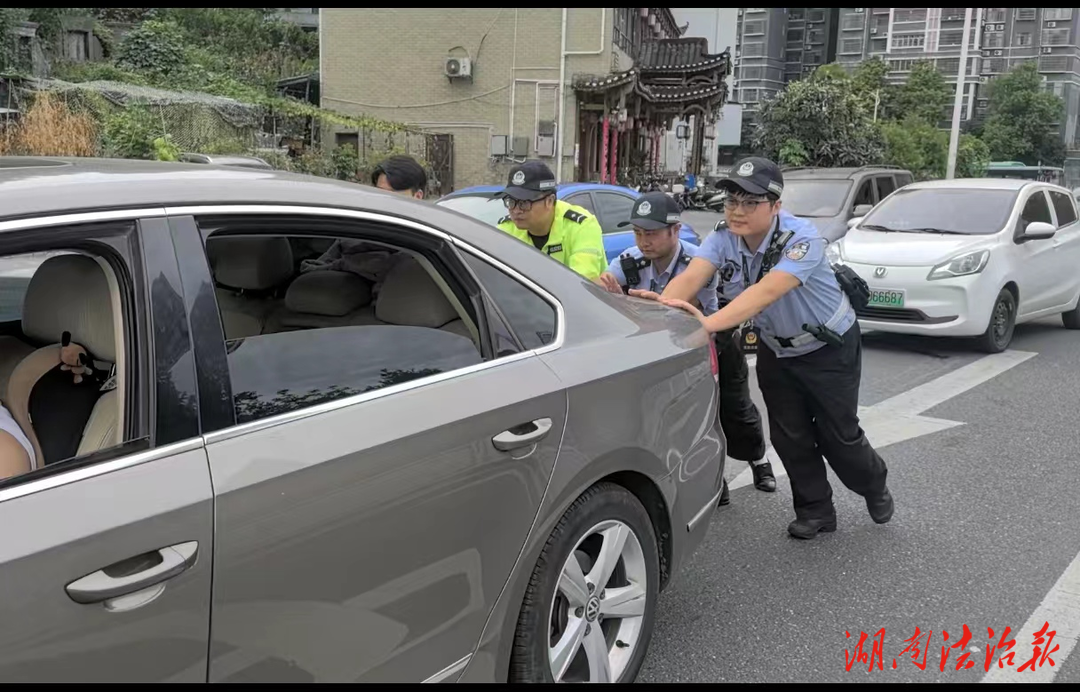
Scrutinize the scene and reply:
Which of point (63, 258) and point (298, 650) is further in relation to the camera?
point (63, 258)

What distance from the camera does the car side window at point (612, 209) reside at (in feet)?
28.8

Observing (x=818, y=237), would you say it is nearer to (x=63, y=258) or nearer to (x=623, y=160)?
(x=63, y=258)

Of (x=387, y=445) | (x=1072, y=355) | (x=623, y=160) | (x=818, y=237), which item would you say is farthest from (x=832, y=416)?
(x=623, y=160)

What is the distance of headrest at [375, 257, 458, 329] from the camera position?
2404 millimetres

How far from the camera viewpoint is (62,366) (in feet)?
7.58

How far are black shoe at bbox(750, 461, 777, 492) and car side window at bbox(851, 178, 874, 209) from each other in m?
7.84

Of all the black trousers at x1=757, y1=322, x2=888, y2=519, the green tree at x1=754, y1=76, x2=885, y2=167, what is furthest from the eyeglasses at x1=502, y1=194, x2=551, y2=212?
the green tree at x1=754, y1=76, x2=885, y2=167

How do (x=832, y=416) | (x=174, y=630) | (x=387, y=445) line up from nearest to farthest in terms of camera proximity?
(x=174, y=630) < (x=387, y=445) < (x=832, y=416)

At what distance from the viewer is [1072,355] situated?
810 cm

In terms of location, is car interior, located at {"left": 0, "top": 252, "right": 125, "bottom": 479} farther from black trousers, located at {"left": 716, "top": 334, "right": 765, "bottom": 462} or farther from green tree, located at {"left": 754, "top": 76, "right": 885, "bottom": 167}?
green tree, located at {"left": 754, "top": 76, "right": 885, "bottom": 167}

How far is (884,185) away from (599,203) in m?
5.68

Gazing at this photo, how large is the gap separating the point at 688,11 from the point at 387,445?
5191 centimetres

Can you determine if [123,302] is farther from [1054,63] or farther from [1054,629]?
[1054,63]

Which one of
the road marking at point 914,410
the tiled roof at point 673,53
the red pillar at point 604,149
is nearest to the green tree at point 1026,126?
the tiled roof at point 673,53
